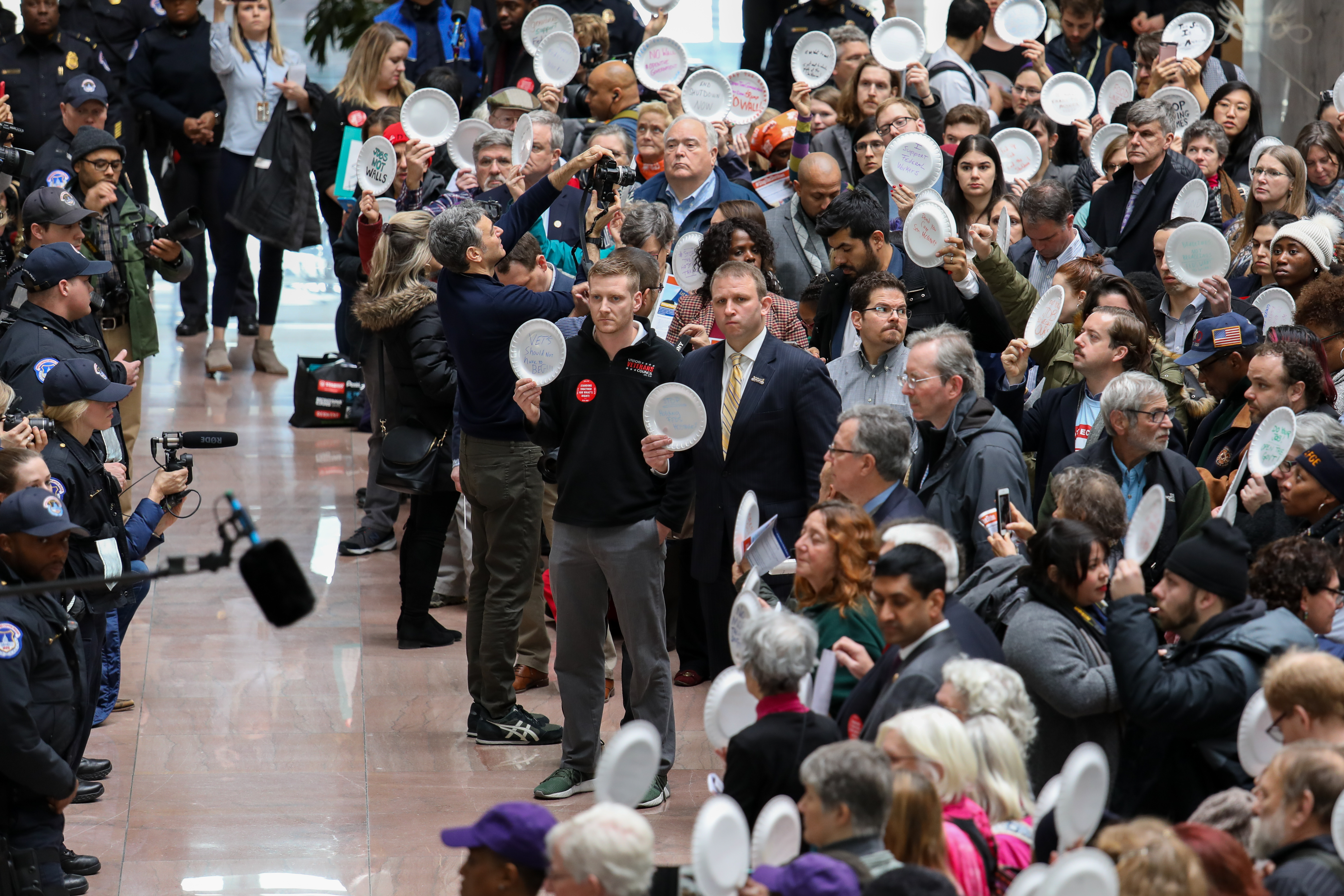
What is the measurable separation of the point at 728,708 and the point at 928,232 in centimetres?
312

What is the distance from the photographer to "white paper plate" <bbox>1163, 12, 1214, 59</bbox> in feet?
33.2

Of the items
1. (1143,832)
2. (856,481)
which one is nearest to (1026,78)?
(856,481)

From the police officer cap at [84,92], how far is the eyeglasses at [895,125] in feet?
15.9

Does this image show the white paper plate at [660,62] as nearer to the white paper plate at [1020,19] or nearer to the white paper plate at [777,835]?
the white paper plate at [1020,19]

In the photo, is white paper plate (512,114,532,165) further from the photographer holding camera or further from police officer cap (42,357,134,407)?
police officer cap (42,357,134,407)

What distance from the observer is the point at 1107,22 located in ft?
39.4

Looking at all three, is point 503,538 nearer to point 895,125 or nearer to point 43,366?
point 43,366

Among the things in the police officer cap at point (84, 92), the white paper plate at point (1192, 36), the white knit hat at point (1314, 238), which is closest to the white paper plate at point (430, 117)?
the police officer cap at point (84, 92)

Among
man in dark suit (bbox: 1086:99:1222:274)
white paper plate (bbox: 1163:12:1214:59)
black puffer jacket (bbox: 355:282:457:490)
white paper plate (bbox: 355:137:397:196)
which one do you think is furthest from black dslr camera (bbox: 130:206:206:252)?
white paper plate (bbox: 1163:12:1214:59)

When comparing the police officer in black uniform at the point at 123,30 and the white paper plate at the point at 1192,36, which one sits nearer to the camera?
the white paper plate at the point at 1192,36

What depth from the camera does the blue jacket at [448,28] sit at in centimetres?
1140

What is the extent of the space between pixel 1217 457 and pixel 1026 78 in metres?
5.49

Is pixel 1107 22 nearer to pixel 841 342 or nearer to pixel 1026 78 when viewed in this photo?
pixel 1026 78

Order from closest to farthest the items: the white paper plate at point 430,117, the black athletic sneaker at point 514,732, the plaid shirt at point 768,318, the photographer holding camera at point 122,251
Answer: the black athletic sneaker at point 514,732 < the plaid shirt at point 768,318 < the photographer holding camera at point 122,251 < the white paper plate at point 430,117
